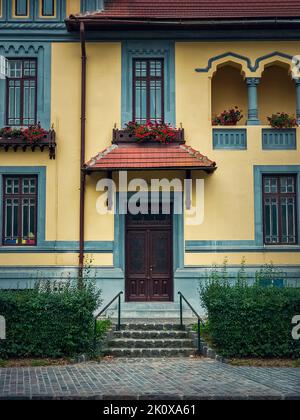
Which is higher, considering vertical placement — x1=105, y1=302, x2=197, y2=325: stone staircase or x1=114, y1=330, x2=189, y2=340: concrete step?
x1=105, y1=302, x2=197, y2=325: stone staircase

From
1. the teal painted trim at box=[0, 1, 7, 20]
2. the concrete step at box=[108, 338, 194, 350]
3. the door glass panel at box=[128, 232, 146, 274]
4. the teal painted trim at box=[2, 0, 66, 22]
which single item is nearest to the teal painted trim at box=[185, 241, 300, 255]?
the door glass panel at box=[128, 232, 146, 274]

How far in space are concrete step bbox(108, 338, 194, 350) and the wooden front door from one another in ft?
12.0

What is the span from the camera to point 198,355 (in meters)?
12.2

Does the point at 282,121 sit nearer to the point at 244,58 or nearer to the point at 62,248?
the point at 244,58

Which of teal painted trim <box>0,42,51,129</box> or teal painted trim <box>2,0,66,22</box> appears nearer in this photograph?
teal painted trim <box>0,42,51,129</box>

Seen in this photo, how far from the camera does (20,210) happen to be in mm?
16422

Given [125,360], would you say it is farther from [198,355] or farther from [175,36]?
[175,36]

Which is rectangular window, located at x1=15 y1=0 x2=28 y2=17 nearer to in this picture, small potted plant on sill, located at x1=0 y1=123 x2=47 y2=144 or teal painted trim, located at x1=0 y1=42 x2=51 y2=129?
teal painted trim, located at x1=0 y1=42 x2=51 y2=129

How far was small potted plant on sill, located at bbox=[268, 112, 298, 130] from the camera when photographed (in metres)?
16.3

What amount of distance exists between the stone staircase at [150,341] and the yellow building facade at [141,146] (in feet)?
8.63

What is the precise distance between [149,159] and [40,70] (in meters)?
4.50

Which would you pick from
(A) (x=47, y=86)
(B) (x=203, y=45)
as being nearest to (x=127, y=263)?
(A) (x=47, y=86)

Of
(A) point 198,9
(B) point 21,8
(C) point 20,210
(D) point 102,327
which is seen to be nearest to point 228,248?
(D) point 102,327

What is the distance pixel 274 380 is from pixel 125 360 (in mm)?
3473
